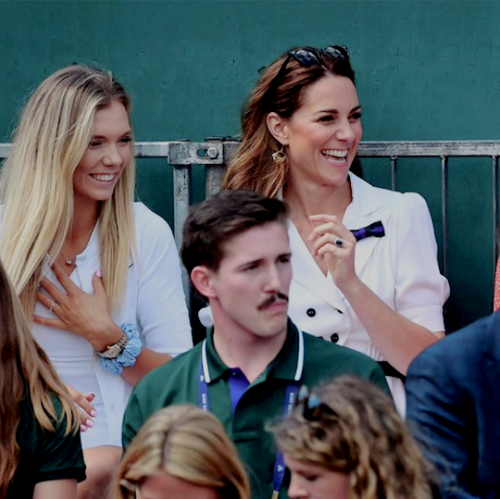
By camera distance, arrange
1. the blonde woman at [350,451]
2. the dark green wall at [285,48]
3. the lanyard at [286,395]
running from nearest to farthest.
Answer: the blonde woman at [350,451], the lanyard at [286,395], the dark green wall at [285,48]

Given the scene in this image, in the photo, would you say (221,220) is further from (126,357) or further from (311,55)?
(311,55)

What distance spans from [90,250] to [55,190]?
0.75ft

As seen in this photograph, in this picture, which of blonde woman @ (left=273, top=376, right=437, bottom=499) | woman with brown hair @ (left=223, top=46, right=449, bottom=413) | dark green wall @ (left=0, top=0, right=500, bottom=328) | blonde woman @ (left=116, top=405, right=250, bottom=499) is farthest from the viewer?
dark green wall @ (left=0, top=0, right=500, bottom=328)

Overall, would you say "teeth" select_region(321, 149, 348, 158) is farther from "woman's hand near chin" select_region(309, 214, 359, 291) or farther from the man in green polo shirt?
the man in green polo shirt

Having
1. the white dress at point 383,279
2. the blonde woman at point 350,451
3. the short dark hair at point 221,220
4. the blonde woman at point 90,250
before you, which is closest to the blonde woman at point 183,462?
the blonde woman at point 350,451

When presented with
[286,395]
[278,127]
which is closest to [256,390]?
[286,395]

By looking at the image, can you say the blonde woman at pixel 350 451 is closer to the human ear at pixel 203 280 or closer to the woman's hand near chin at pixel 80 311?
the human ear at pixel 203 280

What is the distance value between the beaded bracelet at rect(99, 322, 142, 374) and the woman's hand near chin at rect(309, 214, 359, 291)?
653mm

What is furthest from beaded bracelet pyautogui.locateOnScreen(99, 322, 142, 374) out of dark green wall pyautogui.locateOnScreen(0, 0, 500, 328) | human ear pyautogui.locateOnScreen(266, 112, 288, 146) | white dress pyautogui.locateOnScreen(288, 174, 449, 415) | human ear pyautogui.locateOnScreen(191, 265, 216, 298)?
Answer: dark green wall pyautogui.locateOnScreen(0, 0, 500, 328)

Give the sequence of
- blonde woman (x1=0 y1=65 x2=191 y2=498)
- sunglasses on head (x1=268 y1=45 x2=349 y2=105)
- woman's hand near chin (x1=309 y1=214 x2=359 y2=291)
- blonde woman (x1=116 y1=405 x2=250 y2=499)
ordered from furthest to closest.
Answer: sunglasses on head (x1=268 y1=45 x2=349 y2=105) < blonde woman (x1=0 y1=65 x2=191 y2=498) < woman's hand near chin (x1=309 y1=214 x2=359 y2=291) < blonde woman (x1=116 y1=405 x2=250 y2=499)

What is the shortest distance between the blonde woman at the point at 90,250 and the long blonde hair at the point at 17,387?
69cm

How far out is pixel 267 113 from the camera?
4.88 m

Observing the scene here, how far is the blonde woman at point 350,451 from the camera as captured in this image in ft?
9.62

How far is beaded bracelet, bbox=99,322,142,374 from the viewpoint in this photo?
4.46 metres
